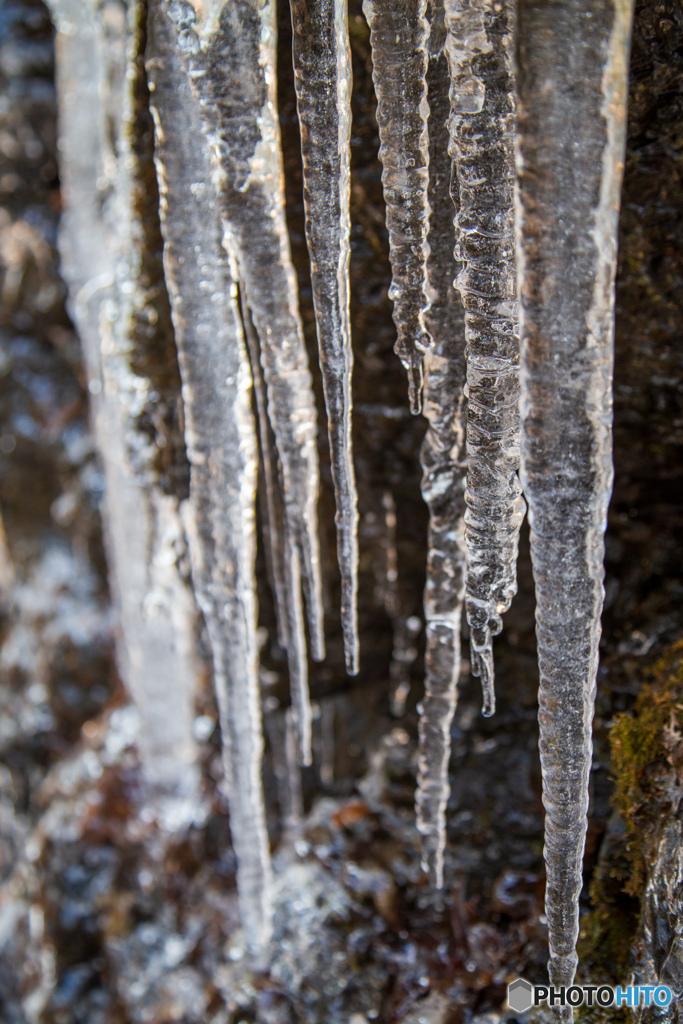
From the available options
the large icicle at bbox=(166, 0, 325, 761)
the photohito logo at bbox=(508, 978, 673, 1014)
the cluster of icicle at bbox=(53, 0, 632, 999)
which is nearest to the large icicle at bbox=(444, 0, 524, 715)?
the cluster of icicle at bbox=(53, 0, 632, 999)

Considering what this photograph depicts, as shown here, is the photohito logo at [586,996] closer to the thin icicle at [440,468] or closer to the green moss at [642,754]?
the green moss at [642,754]

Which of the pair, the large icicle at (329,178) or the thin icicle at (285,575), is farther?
the thin icicle at (285,575)

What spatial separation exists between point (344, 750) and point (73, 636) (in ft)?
6.83

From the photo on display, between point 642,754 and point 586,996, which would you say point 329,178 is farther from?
point 586,996

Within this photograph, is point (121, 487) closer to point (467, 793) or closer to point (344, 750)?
point (344, 750)

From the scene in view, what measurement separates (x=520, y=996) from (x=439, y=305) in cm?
174

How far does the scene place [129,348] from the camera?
2.17m

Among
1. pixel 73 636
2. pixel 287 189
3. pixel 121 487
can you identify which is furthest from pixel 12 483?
pixel 287 189

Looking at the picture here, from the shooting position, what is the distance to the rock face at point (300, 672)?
159cm

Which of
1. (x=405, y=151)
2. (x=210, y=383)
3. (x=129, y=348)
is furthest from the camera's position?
(x=129, y=348)

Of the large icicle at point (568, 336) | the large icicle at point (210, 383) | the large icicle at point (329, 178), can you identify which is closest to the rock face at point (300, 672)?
the large icicle at point (210, 383)

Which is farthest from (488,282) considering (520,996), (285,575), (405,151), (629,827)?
(520,996)

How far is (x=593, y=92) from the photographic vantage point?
93 centimetres

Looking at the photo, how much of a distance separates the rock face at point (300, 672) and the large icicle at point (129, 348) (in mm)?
12
